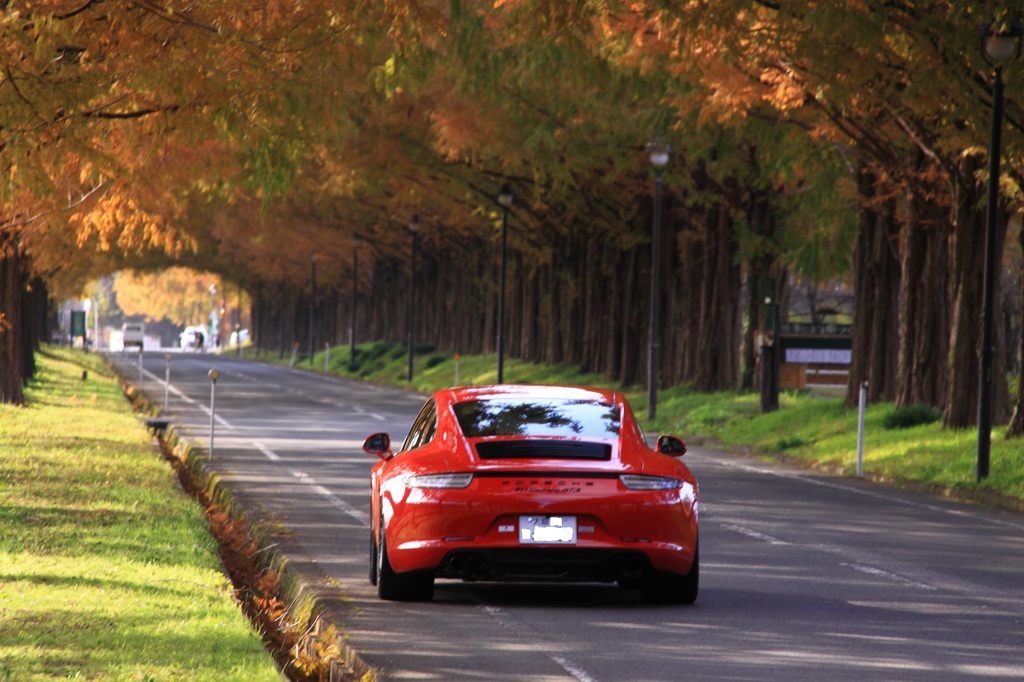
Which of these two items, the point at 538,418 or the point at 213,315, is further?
the point at 213,315

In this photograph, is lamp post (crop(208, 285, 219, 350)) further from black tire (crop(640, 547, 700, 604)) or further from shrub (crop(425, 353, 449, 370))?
black tire (crop(640, 547, 700, 604))

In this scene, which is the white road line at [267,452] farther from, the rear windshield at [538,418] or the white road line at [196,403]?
the rear windshield at [538,418]

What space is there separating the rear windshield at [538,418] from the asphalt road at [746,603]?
114 centimetres

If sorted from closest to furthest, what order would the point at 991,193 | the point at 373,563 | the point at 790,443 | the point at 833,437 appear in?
the point at 373,563
the point at 991,193
the point at 833,437
the point at 790,443

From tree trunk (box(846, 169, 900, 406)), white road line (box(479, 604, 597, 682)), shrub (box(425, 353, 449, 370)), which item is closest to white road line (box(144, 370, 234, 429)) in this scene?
shrub (box(425, 353, 449, 370))

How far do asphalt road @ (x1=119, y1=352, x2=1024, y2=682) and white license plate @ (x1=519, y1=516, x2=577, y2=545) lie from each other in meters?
0.49

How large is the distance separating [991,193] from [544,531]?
1200 cm

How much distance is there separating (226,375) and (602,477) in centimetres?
5753

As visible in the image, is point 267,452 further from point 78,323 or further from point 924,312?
point 78,323

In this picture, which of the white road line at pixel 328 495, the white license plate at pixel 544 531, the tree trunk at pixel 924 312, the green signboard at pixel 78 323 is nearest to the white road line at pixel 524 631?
the white license plate at pixel 544 531

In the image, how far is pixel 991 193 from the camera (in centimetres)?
2072

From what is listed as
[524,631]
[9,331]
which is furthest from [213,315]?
[524,631]

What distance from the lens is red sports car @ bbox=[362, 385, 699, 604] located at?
10531mm

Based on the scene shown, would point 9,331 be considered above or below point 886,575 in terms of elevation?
above
